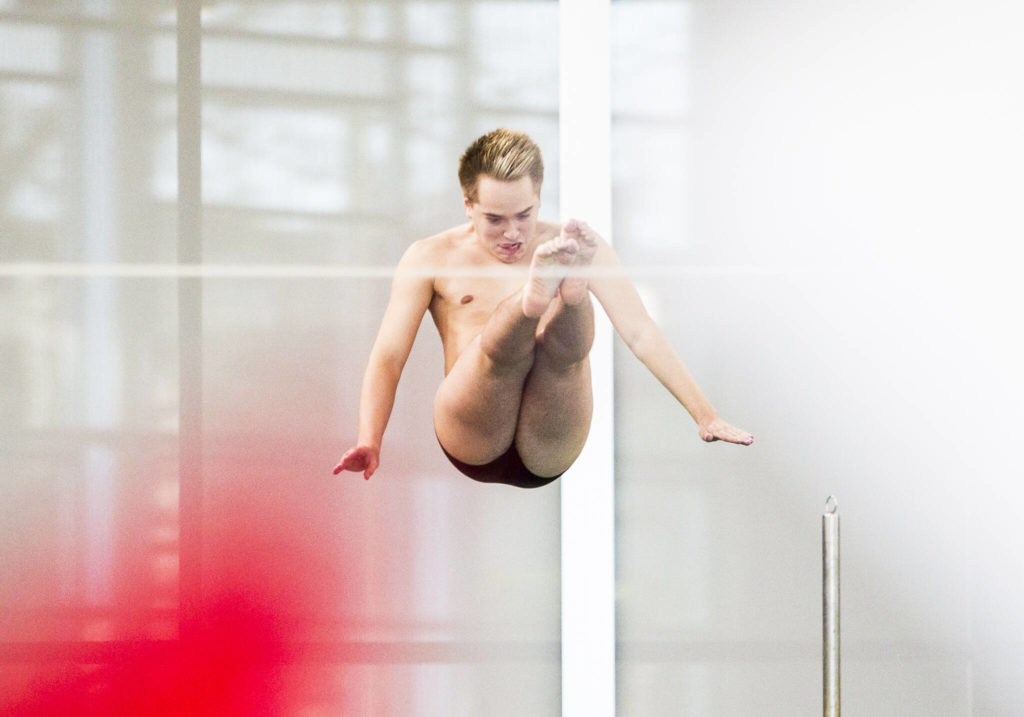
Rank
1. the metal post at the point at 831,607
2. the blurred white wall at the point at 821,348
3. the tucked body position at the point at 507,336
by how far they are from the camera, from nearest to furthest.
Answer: the metal post at the point at 831,607 < the blurred white wall at the point at 821,348 < the tucked body position at the point at 507,336

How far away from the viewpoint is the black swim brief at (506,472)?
202 cm

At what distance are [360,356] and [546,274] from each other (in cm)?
79

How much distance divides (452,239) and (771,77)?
80 cm

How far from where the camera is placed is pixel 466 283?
6.55 ft

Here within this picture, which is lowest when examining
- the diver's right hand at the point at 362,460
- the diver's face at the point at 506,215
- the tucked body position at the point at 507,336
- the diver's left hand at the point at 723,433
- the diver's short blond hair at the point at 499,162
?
the diver's right hand at the point at 362,460

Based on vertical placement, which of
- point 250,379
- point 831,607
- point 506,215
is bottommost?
point 831,607

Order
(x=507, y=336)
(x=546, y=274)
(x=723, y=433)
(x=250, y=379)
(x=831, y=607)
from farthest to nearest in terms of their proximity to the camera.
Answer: (x=250, y=379)
(x=723, y=433)
(x=507, y=336)
(x=546, y=274)
(x=831, y=607)

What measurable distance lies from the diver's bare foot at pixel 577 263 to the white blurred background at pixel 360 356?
52 centimetres

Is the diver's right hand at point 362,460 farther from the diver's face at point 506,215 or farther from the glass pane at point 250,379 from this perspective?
the diver's face at point 506,215

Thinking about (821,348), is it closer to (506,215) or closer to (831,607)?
(506,215)

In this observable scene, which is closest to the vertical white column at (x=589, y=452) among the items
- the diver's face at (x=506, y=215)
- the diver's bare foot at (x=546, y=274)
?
the diver's face at (x=506, y=215)

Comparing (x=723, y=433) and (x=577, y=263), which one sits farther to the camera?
(x=723, y=433)

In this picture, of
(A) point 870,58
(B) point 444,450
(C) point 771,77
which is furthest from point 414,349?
(A) point 870,58

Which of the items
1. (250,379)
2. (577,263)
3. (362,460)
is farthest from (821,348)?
(250,379)
